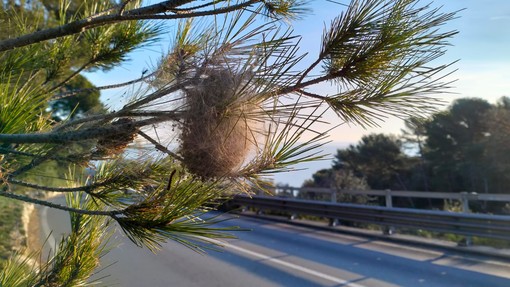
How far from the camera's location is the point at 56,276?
209 centimetres

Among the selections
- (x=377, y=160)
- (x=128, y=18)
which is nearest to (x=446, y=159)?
(x=377, y=160)

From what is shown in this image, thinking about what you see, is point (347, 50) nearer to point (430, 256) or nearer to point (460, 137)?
point (430, 256)

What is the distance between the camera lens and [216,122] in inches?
49.0

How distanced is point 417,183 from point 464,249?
21.7 m

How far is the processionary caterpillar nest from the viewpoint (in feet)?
4.00

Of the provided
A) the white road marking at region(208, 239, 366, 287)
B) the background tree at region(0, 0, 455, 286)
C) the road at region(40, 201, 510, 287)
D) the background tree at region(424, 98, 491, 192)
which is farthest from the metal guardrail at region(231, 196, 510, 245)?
the background tree at region(424, 98, 491, 192)

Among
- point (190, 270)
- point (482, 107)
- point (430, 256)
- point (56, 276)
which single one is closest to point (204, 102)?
point (56, 276)

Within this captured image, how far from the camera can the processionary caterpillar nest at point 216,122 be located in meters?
1.22

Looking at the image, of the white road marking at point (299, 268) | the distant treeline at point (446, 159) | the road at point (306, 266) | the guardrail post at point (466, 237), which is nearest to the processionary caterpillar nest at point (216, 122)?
the road at point (306, 266)

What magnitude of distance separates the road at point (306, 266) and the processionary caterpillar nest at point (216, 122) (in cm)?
539

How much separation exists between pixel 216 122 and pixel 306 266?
7.84 metres

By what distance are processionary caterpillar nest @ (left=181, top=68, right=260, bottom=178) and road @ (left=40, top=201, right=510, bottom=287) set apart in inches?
212

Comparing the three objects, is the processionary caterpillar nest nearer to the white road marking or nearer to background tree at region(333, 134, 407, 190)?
the white road marking

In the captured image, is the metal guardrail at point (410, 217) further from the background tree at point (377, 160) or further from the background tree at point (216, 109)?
the background tree at point (377, 160)
